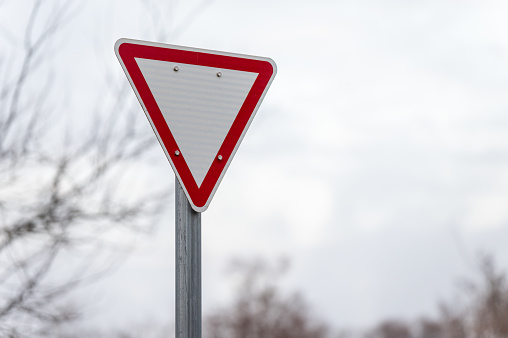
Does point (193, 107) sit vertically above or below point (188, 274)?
above

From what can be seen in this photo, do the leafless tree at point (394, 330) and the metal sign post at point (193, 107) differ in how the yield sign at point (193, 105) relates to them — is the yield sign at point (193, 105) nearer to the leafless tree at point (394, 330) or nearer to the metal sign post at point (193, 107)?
the metal sign post at point (193, 107)

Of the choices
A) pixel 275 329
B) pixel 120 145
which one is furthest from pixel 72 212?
pixel 275 329

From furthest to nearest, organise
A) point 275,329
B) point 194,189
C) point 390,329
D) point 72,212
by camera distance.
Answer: point 390,329, point 275,329, point 72,212, point 194,189

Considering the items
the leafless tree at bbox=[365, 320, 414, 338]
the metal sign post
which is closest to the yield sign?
the metal sign post

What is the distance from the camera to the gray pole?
87.9 inches

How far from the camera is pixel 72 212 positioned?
479 cm

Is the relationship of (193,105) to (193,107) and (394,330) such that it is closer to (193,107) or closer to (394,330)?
(193,107)

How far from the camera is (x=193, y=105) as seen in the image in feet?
8.17

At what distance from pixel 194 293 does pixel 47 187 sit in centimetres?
283

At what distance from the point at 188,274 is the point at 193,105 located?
59cm

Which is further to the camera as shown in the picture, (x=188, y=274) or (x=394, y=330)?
(x=394, y=330)

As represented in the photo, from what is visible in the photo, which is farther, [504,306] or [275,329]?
[275,329]

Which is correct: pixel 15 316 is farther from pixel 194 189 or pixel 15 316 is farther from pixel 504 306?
pixel 504 306

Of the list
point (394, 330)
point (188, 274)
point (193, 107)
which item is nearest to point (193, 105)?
point (193, 107)
